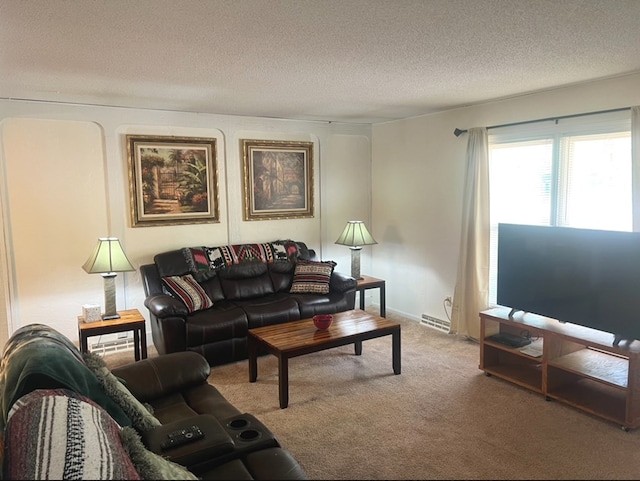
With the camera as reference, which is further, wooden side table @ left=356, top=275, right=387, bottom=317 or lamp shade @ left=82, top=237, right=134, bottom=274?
wooden side table @ left=356, top=275, right=387, bottom=317

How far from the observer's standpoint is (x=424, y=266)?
517cm

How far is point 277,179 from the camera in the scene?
531 centimetres

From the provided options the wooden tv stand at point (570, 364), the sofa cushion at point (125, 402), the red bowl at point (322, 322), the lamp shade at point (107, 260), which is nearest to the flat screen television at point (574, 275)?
the wooden tv stand at point (570, 364)

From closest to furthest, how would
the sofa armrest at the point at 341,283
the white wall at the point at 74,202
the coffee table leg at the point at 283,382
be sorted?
the coffee table leg at the point at 283,382
the white wall at the point at 74,202
the sofa armrest at the point at 341,283

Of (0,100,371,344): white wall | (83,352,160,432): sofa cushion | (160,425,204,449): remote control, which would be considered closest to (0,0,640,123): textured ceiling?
(0,100,371,344): white wall

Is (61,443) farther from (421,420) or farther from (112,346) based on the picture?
(112,346)

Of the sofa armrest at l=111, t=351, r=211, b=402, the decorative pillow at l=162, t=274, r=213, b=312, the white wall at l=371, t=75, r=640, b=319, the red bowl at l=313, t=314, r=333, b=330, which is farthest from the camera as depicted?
the white wall at l=371, t=75, r=640, b=319

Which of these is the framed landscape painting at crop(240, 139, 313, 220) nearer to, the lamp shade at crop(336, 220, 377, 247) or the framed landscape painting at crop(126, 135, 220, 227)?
the framed landscape painting at crop(126, 135, 220, 227)

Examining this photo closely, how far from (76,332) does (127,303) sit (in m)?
0.50

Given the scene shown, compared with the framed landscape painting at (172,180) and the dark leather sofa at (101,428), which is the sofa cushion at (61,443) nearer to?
the dark leather sofa at (101,428)

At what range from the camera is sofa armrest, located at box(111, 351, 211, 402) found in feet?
8.22

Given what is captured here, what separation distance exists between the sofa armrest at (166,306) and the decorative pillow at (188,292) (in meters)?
0.08

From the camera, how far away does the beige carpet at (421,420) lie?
64 cm

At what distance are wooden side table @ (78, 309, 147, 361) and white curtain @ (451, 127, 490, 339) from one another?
2.99 m
